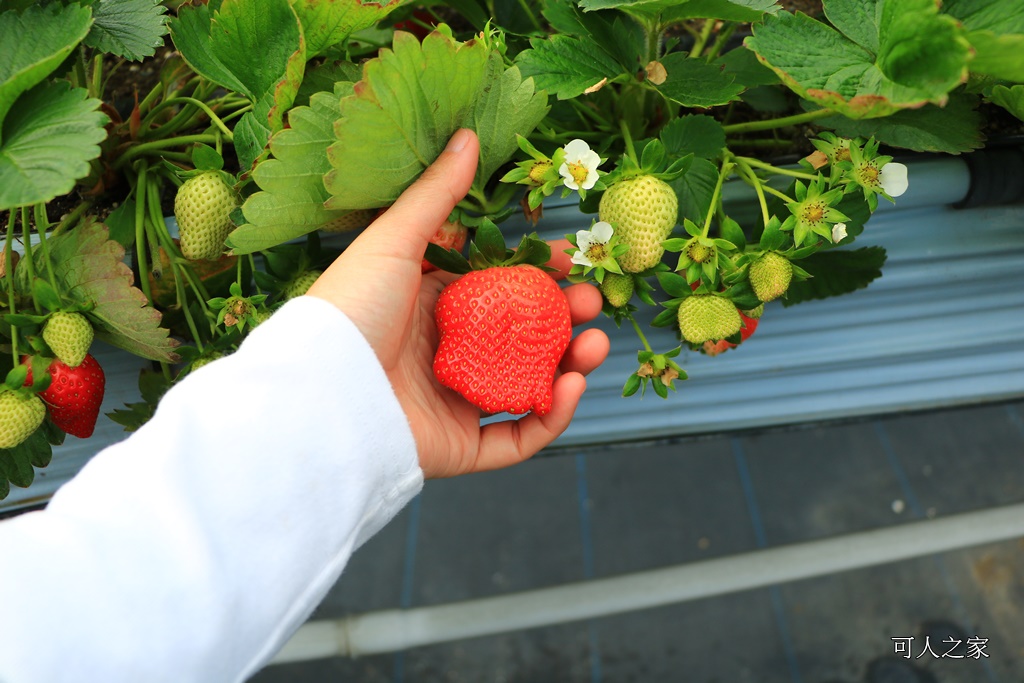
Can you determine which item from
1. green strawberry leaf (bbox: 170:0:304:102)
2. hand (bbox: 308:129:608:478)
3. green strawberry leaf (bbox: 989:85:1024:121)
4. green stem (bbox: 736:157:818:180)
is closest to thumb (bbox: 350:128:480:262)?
hand (bbox: 308:129:608:478)

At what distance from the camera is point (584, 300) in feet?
1.88

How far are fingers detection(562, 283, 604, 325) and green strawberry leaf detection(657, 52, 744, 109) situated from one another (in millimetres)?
147

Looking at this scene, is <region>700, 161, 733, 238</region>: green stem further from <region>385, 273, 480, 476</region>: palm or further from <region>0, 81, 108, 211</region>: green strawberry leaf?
<region>0, 81, 108, 211</region>: green strawberry leaf

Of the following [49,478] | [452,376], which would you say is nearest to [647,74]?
[452,376]

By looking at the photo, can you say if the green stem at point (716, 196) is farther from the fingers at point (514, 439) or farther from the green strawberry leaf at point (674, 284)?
the fingers at point (514, 439)

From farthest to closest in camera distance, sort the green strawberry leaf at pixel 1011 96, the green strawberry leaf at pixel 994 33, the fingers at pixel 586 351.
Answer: the fingers at pixel 586 351, the green strawberry leaf at pixel 1011 96, the green strawberry leaf at pixel 994 33

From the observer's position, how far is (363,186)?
1.50 ft

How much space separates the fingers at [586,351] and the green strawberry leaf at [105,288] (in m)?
0.28

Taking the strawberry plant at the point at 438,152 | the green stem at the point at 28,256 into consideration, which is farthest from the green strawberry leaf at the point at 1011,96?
the green stem at the point at 28,256

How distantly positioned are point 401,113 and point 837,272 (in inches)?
14.8

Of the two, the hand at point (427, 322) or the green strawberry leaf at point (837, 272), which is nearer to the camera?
the hand at point (427, 322)

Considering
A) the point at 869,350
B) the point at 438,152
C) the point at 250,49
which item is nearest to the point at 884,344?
the point at 869,350

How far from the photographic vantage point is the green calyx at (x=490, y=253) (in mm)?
498

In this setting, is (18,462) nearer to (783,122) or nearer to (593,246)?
(593,246)
